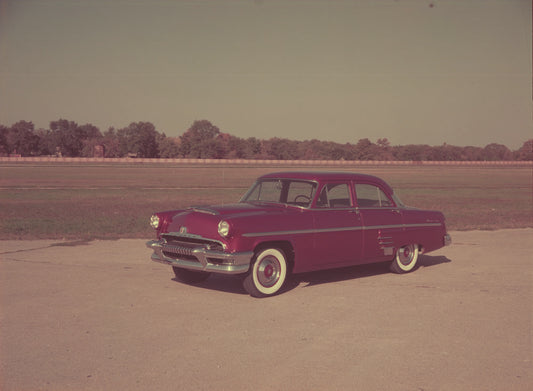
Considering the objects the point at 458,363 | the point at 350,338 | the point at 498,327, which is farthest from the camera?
the point at 498,327

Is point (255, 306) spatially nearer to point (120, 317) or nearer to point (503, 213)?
point (120, 317)

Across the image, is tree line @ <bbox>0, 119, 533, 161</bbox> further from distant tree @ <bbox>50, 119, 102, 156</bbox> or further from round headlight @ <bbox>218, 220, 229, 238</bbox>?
round headlight @ <bbox>218, 220, 229, 238</bbox>

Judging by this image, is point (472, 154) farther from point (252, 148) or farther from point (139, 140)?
point (139, 140)

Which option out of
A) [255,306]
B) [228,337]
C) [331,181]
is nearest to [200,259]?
[255,306]

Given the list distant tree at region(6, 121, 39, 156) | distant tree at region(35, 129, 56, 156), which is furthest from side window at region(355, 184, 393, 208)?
distant tree at region(35, 129, 56, 156)

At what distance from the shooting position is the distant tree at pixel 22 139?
158 m

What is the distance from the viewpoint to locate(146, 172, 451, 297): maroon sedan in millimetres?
7078

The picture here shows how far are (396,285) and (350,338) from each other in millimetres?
2772

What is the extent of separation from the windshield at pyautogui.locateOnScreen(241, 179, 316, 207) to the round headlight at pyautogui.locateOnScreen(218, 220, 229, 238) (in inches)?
49.8

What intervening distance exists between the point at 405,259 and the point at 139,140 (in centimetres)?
15833

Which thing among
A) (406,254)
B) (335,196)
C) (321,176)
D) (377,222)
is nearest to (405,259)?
(406,254)

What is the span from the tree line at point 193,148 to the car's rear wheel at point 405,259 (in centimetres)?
14840

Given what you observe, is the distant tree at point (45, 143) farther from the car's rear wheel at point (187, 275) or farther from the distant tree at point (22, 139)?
the car's rear wheel at point (187, 275)

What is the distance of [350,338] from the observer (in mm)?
5570
